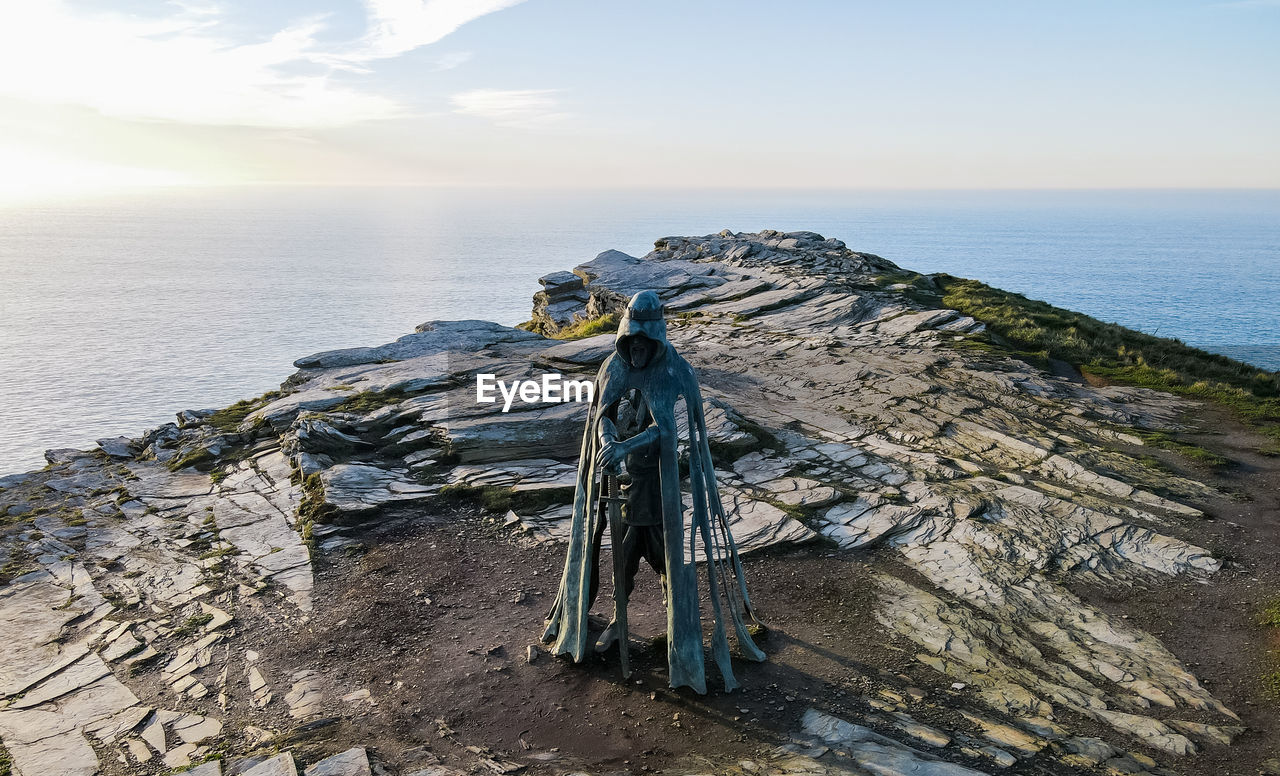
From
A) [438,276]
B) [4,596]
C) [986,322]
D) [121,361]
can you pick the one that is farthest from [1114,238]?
[4,596]

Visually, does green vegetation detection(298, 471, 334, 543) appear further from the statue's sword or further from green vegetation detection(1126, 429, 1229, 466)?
green vegetation detection(1126, 429, 1229, 466)

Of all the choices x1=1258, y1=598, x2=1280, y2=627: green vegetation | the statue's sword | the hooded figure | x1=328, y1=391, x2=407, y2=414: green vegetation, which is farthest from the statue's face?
x1=328, y1=391, x2=407, y2=414: green vegetation

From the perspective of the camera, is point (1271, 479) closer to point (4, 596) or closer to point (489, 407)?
point (489, 407)

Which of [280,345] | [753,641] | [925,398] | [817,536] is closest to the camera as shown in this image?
[753,641]

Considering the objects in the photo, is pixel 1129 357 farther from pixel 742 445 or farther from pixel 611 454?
pixel 611 454

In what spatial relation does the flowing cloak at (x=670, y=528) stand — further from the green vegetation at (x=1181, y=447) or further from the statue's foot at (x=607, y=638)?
the green vegetation at (x=1181, y=447)
